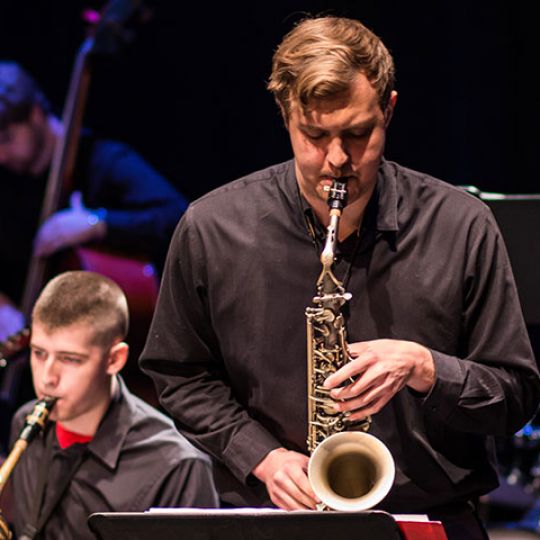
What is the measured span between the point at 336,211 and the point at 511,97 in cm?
264

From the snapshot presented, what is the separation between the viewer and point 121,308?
3.53 metres

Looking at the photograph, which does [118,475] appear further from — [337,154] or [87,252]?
[87,252]

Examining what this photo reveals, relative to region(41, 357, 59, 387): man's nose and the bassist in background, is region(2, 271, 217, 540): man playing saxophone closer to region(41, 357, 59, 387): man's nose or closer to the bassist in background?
region(41, 357, 59, 387): man's nose

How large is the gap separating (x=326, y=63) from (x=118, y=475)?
5.01ft

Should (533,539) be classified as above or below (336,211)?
below

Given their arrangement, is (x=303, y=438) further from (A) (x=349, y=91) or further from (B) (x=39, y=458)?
(B) (x=39, y=458)

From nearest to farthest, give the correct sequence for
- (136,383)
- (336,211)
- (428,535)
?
(428,535) < (336,211) < (136,383)

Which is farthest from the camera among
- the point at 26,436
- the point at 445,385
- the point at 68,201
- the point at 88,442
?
the point at 68,201

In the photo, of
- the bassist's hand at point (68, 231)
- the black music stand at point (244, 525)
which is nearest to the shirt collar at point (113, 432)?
the black music stand at point (244, 525)

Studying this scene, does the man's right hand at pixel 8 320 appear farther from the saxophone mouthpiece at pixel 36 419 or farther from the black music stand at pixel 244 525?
the black music stand at pixel 244 525

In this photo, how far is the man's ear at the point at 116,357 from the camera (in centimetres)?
343

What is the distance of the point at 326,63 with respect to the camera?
2.42 m

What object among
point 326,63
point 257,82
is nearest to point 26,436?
point 326,63

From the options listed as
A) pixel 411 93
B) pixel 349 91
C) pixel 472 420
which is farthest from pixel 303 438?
pixel 411 93
